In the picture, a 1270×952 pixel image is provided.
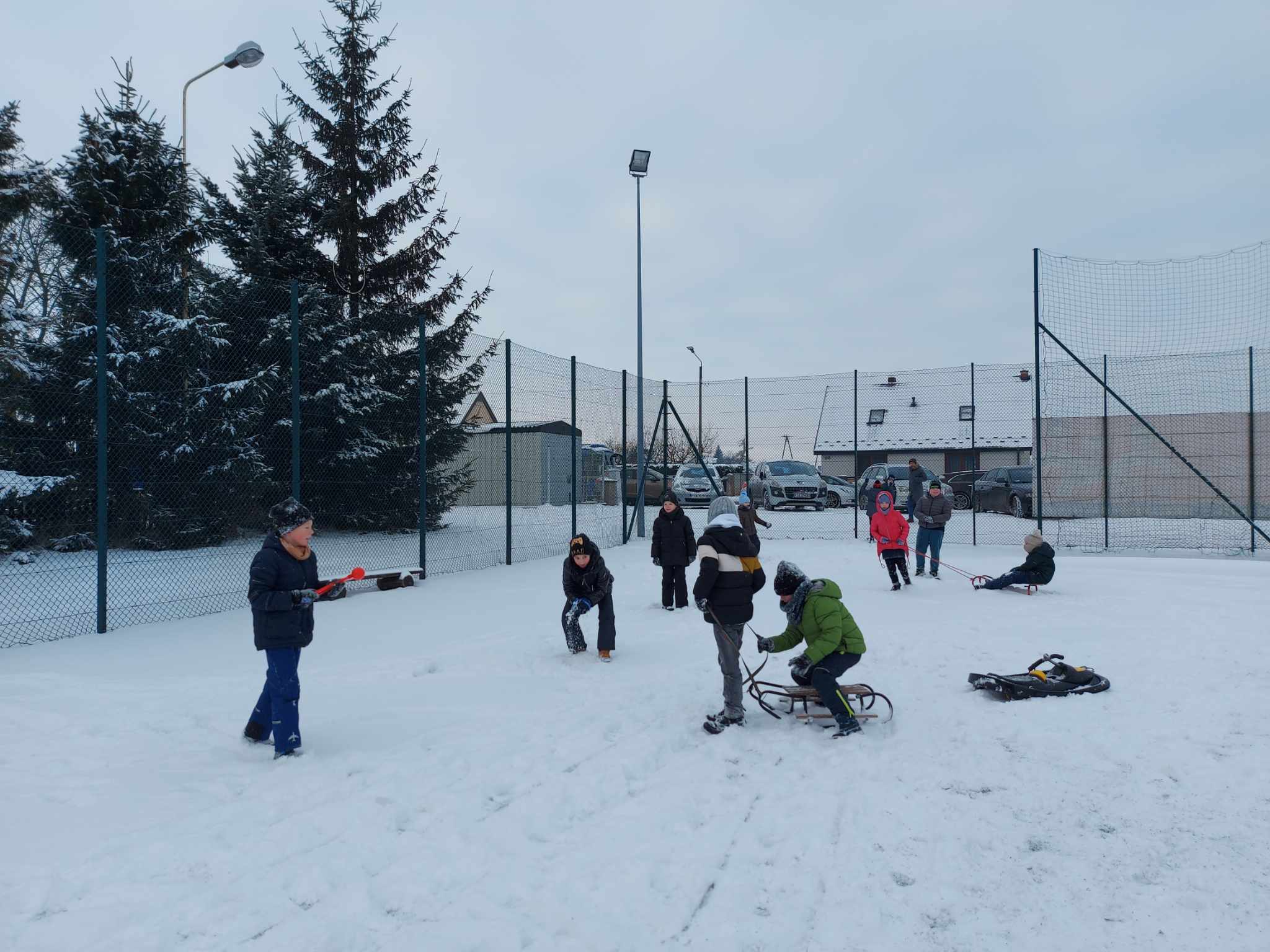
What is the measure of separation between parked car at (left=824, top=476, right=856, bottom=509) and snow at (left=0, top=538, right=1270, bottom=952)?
19.7m

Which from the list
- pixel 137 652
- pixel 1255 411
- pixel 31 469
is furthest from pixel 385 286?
pixel 1255 411

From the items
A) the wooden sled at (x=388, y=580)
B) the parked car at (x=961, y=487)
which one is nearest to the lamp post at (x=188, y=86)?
the wooden sled at (x=388, y=580)

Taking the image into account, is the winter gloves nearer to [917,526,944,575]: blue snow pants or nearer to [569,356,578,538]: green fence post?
[917,526,944,575]: blue snow pants

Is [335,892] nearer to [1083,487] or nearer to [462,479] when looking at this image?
[462,479]

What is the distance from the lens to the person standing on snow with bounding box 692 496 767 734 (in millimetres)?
5371

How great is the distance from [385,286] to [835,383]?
10.0 metres

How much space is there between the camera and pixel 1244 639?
742 cm

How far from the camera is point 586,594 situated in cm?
727

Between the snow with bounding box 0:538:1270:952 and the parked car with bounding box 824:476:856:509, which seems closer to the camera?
the snow with bounding box 0:538:1270:952

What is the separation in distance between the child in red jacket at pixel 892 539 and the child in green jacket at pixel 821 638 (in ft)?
18.4

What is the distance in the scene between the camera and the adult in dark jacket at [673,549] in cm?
949

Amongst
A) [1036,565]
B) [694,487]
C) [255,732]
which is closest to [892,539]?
[1036,565]

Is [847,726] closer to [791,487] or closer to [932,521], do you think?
[932,521]

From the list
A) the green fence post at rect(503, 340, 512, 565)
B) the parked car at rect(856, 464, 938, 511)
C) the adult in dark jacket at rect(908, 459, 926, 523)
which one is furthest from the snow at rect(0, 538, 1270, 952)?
the parked car at rect(856, 464, 938, 511)
